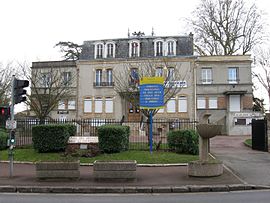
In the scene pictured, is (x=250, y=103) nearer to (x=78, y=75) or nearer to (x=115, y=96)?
(x=115, y=96)

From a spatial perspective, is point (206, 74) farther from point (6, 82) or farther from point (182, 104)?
point (6, 82)

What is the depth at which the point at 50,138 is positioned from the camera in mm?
17203

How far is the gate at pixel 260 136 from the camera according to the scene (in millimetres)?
19456

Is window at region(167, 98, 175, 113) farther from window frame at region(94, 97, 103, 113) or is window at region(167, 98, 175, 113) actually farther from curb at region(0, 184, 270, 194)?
curb at region(0, 184, 270, 194)

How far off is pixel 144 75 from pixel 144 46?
14.3m

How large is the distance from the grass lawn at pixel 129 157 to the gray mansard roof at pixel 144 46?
22.6m

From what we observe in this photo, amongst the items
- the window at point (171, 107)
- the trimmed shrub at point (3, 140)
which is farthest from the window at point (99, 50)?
the trimmed shrub at point (3, 140)

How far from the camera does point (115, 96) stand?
37969 millimetres

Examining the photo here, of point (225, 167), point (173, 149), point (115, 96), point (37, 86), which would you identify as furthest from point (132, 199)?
point (115, 96)

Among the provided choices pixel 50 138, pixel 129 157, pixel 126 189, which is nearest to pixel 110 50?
pixel 50 138

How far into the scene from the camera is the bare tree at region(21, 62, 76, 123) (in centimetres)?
2991

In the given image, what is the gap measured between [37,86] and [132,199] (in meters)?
26.2

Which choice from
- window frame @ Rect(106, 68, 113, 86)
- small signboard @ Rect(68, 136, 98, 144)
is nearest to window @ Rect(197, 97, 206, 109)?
window frame @ Rect(106, 68, 113, 86)

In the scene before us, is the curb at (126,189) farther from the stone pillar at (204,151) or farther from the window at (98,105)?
the window at (98,105)
